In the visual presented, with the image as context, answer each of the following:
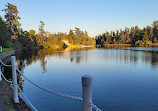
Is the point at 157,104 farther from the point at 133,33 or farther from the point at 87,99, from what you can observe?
the point at 133,33

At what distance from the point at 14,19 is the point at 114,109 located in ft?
222

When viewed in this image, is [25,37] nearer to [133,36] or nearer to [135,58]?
[135,58]

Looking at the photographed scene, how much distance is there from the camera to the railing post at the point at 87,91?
219cm

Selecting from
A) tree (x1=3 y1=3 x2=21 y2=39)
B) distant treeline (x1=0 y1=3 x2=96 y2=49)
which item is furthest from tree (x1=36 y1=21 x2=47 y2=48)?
tree (x1=3 y1=3 x2=21 y2=39)

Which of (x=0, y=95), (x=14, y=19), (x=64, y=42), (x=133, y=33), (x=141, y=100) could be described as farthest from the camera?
(x=133, y=33)

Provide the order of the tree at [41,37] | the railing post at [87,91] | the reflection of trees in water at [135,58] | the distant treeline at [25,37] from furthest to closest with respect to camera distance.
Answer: the tree at [41,37] < the distant treeline at [25,37] < the reflection of trees in water at [135,58] < the railing post at [87,91]

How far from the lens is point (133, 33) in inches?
6048

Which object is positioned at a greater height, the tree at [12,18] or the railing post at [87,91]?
the tree at [12,18]

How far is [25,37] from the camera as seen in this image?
3155 inches

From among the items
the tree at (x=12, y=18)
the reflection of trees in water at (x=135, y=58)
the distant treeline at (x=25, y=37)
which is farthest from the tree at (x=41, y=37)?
the reflection of trees in water at (x=135, y=58)

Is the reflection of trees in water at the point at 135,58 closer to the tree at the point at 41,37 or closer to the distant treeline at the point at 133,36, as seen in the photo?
the tree at the point at 41,37

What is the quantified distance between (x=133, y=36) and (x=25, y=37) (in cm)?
11803

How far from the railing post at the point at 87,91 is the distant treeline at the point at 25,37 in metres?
43.1

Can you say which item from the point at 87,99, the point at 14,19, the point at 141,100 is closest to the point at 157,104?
the point at 141,100
